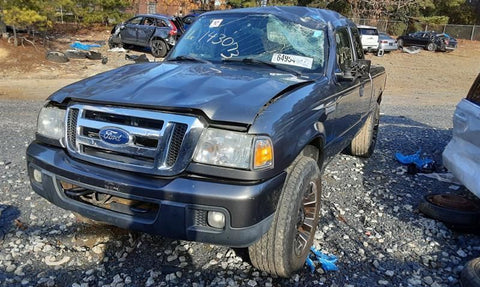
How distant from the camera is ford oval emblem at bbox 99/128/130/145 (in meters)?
2.39

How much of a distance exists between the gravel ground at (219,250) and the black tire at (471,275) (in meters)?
0.12

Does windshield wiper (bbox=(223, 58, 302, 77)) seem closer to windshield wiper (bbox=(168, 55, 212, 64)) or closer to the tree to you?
windshield wiper (bbox=(168, 55, 212, 64))

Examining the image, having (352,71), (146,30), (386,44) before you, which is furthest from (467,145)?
(386,44)

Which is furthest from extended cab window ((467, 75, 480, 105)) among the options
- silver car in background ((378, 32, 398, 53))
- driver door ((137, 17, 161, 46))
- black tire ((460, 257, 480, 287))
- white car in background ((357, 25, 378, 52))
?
silver car in background ((378, 32, 398, 53))

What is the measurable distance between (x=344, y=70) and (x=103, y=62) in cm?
1261

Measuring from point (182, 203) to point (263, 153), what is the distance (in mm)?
537

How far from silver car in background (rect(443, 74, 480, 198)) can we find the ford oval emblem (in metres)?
2.76

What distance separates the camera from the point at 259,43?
3.61m

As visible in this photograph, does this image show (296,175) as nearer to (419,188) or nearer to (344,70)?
(344,70)

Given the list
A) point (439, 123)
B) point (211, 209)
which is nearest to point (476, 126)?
point (211, 209)

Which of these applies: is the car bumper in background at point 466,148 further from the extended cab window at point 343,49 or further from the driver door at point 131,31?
the driver door at point 131,31

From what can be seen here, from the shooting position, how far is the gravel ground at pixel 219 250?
2770mm

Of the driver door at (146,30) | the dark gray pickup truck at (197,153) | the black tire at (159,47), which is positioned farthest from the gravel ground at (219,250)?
the driver door at (146,30)

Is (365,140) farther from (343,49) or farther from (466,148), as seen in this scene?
(466,148)
